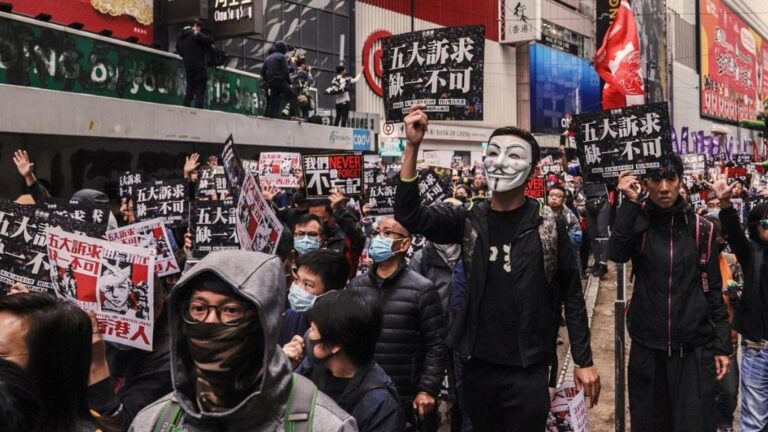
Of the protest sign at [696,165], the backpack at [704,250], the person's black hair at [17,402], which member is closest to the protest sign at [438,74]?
the backpack at [704,250]

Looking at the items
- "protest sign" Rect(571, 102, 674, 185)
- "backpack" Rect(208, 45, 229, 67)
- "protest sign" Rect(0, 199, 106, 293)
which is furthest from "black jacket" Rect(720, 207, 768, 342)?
"backpack" Rect(208, 45, 229, 67)

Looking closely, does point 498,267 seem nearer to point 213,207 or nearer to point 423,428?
point 423,428

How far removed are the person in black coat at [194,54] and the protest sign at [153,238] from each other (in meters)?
9.93

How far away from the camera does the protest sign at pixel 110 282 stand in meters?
3.45

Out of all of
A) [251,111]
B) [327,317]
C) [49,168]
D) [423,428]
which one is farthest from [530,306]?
[251,111]

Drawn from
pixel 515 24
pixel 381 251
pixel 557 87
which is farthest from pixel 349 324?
pixel 557 87

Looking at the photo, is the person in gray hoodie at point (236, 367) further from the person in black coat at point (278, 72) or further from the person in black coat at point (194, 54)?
the person in black coat at point (278, 72)

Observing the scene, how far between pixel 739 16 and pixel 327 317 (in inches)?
3715

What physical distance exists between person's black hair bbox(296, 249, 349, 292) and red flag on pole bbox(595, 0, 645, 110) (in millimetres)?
10183

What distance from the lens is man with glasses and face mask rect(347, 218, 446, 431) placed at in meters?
4.50

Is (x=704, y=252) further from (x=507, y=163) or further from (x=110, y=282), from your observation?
(x=110, y=282)

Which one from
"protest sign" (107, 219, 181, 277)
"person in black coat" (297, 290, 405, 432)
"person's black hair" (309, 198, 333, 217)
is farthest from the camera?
"person's black hair" (309, 198, 333, 217)

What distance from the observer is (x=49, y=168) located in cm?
1252

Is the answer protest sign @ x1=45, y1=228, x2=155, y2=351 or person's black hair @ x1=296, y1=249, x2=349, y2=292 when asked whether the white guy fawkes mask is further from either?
protest sign @ x1=45, y1=228, x2=155, y2=351
